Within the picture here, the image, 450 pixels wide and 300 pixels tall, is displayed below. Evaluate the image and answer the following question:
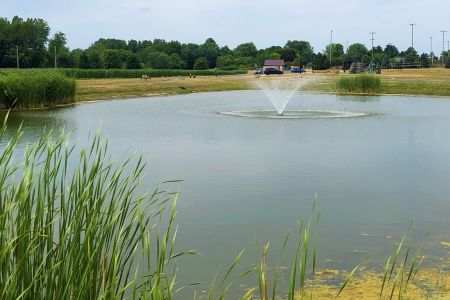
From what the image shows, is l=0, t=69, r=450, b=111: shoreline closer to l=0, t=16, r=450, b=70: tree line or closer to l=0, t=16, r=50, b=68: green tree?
l=0, t=16, r=450, b=70: tree line

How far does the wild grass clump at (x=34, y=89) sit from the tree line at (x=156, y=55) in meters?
62.0

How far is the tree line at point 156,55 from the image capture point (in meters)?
106

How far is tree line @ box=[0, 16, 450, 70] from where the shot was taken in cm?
10600

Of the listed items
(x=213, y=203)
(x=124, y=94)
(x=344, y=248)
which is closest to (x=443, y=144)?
(x=213, y=203)

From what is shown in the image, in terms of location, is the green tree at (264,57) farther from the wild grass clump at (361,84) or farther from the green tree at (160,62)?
the wild grass clump at (361,84)

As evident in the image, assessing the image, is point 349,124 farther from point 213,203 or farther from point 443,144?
point 213,203

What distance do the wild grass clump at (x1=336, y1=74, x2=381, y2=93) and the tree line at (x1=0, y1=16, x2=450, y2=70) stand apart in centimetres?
4352

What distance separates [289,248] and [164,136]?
1368 centimetres

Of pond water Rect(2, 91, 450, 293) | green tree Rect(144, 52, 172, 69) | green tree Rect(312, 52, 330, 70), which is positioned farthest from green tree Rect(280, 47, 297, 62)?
pond water Rect(2, 91, 450, 293)

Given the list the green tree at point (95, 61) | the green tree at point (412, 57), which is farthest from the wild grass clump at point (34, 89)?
the green tree at point (412, 57)

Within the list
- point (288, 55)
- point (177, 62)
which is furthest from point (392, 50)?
point (177, 62)

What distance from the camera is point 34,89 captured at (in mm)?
33031

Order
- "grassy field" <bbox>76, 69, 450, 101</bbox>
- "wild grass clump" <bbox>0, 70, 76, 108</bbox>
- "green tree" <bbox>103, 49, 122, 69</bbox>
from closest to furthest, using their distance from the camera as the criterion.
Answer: "wild grass clump" <bbox>0, 70, 76, 108</bbox>
"grassy field" <bbox>76, 69, 450, 101</bbox>
"green tree" <bbox>103, 49, 122, 69</bbox>

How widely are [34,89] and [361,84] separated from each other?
2546 centimetres
